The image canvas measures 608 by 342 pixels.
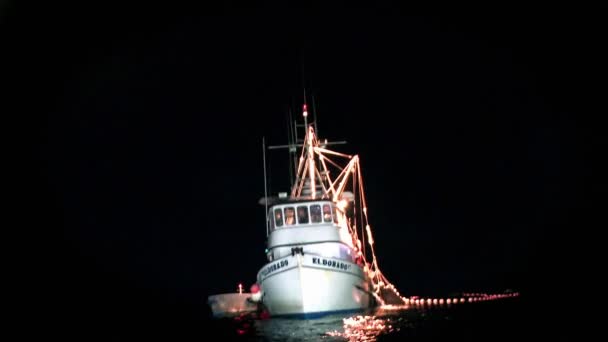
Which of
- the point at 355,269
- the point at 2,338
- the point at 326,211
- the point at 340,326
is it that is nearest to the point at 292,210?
the point at 326,211

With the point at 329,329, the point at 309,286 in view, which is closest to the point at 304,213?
the point at 309,286

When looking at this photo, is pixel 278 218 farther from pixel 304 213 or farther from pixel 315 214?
pixel 315 214

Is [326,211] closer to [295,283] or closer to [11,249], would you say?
[295,283]

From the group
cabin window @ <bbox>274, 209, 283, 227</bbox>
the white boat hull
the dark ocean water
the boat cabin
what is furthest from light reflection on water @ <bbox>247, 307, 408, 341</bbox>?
cabin window @ <bbox>274, 209, 283, 227</bbox>

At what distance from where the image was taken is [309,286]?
32531mm

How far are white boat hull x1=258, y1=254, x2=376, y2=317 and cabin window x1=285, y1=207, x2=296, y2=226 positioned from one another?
11.6 feet

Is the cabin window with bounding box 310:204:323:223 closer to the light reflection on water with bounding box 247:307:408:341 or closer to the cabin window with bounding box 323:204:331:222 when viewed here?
the cabin window with bounding box 323:204:331:222

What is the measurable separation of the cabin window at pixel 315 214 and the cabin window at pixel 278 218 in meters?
1.91

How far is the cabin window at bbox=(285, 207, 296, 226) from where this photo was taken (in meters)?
37.3

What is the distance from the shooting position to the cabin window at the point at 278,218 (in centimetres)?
3750

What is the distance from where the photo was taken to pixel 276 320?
32812mm

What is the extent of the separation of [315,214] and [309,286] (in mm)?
6024

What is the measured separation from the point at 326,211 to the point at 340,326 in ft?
39.7

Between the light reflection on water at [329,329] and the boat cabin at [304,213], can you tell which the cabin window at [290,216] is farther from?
the light reflection on water at [329,329]
